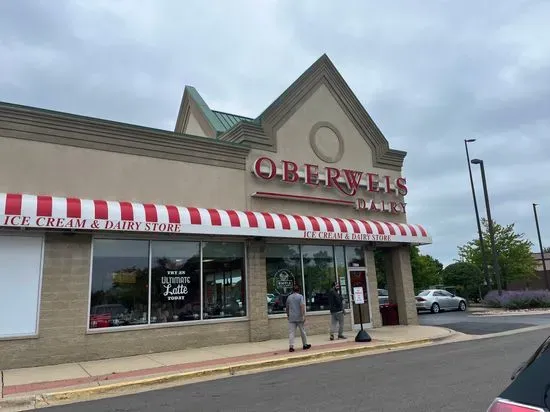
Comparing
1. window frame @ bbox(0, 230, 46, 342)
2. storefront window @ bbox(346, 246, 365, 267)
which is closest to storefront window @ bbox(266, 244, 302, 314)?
storefront window @ bbox(346, 246, 365, 267)

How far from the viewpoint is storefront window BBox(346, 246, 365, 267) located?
18.1 meters

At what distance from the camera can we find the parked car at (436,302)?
2884cm

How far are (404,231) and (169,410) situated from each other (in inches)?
530

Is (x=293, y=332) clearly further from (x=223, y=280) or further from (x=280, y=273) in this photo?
(x=280, y=273)

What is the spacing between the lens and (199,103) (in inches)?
800

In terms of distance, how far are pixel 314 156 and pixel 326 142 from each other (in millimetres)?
962

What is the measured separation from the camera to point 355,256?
18.4 meters

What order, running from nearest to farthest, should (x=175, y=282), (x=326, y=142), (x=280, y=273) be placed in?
(x=175, y=282) → (x=280, y=273) → (x=326, y=142)

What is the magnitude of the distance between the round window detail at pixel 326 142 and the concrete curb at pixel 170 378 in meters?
7.74

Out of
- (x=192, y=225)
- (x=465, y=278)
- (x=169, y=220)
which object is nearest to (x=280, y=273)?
(x=192, y=225)

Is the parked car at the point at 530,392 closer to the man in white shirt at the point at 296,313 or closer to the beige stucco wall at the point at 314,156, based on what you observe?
the man in white shirt at the point at 296,313

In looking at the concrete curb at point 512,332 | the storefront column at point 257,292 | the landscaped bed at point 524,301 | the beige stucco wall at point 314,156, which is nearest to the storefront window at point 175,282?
the storefront column at point 257,292

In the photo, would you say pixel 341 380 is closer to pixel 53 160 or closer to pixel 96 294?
pixel 96 294

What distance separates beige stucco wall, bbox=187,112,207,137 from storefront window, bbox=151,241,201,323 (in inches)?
287
